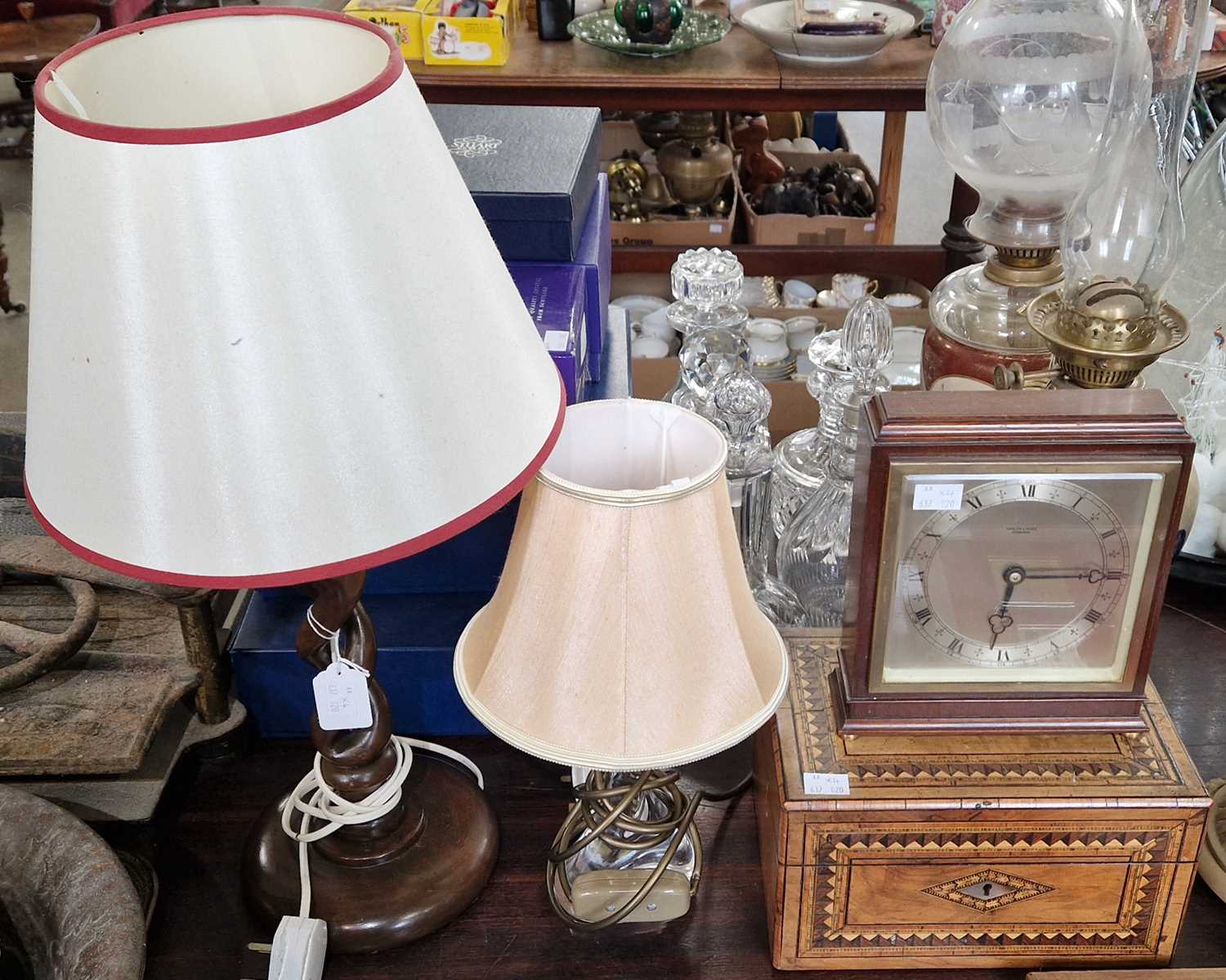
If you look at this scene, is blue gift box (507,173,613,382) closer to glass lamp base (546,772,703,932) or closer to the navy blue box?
the navy blue box

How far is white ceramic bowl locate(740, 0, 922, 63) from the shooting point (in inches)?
82.7

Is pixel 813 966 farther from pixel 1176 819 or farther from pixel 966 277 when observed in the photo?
pixel 966 277

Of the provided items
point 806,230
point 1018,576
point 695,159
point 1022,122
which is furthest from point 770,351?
point 1018,576

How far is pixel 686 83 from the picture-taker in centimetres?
213

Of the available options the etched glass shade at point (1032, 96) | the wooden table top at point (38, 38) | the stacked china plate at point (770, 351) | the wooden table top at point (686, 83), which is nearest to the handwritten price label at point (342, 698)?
the etched glass shade at point (1032, 96)

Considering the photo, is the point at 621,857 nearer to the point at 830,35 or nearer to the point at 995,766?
the point at 995,766

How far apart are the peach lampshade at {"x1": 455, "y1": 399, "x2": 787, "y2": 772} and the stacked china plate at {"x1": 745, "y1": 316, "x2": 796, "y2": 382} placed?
3.79 ft

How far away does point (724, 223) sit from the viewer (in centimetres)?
260

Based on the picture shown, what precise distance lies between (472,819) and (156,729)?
250 mm

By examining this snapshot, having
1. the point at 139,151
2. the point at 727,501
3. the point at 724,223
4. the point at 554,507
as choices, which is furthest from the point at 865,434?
the point at 724,223

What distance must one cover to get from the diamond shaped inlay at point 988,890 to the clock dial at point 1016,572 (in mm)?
148

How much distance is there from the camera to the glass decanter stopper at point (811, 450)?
1034mm

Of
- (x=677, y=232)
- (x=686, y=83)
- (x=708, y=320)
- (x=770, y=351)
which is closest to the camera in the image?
(x=708, y=320)

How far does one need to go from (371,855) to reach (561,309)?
500 millimetres
